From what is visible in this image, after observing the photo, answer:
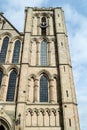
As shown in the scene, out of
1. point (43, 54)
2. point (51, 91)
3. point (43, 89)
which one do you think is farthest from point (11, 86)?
point (43, 54)

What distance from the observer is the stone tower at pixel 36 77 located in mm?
21531

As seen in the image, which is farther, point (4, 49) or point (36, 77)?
point (4, 49)

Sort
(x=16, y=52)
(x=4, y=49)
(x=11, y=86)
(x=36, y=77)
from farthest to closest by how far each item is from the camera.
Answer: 1. (x=4, y=49)
2. (x=16, y=52)
3. (x=36, y=77)
4. (x=11, y=86)

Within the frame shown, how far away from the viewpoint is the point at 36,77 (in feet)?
83.8

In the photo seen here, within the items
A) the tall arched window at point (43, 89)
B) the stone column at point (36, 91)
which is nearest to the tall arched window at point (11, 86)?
the stone column at point (36, 91)

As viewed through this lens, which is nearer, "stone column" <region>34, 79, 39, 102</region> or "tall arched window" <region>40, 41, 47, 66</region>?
"stone column" <region>34, 79, 39, 102</region>

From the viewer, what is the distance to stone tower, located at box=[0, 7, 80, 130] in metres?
21.5

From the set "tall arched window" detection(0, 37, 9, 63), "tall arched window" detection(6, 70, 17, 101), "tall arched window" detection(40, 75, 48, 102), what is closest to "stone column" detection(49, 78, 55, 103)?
"tall arched window" detection(40, 75, 48, 102)

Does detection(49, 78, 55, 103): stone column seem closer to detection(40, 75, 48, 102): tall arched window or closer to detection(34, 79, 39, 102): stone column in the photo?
detection(40, 75, 48, 102): tall arched window

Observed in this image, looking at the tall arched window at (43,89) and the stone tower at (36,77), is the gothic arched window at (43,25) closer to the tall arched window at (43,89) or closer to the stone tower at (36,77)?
the stone tower at (36,77)

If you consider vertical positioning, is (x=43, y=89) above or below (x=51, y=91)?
above

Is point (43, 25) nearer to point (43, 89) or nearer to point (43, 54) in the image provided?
point (43, 54)

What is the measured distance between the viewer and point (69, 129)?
20.6 metres

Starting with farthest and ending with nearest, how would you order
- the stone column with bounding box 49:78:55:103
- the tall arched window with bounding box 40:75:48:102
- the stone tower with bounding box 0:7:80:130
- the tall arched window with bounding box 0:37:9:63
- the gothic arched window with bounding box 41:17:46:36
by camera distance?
the gothic arched window with bounding box 41:17:46:36, the tall arched window with bounding box 0:37:9:63, the tall arched window with bounding box 40:75:48:102, the stone column with bounding box 49:78:55:103, the stone tower with bounding box 0:7:80:130
